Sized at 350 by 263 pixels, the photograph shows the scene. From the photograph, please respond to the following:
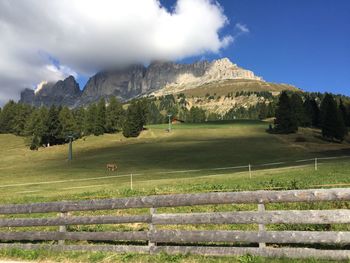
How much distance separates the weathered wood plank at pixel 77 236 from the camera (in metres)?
12.8

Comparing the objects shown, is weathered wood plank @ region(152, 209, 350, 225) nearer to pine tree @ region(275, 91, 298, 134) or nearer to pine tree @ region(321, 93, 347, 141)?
pine tree @ region(321, 93, 347, 141)

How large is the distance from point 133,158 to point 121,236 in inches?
3287

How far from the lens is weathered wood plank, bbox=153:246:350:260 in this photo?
9.90 meters

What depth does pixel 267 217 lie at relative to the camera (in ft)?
36.0

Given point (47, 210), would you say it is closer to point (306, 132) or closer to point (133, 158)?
point (133, 158)

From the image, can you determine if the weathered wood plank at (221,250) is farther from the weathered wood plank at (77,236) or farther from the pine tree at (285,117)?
the pine tree at (285,117)

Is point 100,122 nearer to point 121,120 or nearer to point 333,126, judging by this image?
point 121,120

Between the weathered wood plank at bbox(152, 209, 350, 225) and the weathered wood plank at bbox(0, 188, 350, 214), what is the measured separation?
0.31 meters

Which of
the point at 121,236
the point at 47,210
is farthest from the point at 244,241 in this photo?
the point at 47,210

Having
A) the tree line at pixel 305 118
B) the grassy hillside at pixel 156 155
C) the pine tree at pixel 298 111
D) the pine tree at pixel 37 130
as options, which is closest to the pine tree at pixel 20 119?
the grassy hillside at pixel 156 155

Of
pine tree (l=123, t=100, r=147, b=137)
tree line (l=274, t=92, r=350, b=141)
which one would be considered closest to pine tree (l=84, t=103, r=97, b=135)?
pine tree (l=123, t=100, r=147, b=137)

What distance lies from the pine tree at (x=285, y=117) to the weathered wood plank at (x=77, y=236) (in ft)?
409

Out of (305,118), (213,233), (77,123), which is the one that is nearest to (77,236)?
(213,233)

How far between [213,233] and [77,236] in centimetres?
492
